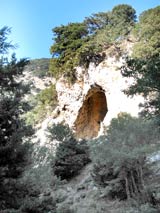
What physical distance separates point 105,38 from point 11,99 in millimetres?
25694

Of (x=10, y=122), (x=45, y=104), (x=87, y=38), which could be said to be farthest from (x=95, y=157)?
(x=45, y=104)

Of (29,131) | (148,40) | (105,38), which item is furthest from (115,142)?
(105,38)

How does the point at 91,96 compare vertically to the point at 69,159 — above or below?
above

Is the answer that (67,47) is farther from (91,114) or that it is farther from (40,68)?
(40,68)

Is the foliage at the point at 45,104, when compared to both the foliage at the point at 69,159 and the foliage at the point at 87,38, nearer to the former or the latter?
the foliage at the point at 87,38

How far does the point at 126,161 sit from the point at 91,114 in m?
25.3

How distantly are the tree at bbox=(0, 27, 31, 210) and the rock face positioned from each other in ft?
75.4

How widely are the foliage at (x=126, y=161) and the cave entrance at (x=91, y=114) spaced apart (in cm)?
2069

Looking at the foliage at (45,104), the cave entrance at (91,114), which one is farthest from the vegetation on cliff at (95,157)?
the foliage at (45,104)

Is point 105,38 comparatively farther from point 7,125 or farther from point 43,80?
point 43,80

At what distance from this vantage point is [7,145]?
8.84 metres

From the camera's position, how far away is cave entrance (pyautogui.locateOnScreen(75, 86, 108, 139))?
36844 millimetres

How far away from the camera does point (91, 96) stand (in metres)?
38.7

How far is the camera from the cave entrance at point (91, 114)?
36.8 metres
